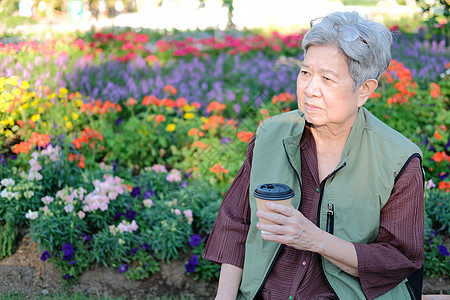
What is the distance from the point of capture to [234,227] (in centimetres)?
202

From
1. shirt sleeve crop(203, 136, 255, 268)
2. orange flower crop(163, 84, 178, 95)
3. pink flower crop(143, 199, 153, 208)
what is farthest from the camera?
orange flower crop(163, 84, 178, 95)

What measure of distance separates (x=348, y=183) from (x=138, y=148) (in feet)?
8.02

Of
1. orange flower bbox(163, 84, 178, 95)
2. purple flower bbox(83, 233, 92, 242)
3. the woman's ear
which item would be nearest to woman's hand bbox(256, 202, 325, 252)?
the woman's ear

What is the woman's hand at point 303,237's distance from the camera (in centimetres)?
164

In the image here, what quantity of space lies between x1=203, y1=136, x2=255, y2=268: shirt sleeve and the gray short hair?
53 centimetres

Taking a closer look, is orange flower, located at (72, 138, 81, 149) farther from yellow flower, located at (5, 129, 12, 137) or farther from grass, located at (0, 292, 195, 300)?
grass, located at (0, 292, 195, 300)

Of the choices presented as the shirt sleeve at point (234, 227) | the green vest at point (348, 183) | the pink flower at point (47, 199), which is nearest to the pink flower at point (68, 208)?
the pink flower at point (47, 199)

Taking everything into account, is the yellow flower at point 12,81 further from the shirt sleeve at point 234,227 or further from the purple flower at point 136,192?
the shirt sleeve at point 234,227

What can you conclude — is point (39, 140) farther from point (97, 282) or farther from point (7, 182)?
Result: point (97, 282)

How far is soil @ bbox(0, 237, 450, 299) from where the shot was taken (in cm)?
295

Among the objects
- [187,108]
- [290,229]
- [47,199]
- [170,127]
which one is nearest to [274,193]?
[290,229]

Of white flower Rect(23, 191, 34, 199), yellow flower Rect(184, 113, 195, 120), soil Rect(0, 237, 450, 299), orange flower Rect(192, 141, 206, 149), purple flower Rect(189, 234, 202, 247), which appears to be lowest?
soil Rect(0, 237, 450, 299)

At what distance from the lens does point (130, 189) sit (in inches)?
138

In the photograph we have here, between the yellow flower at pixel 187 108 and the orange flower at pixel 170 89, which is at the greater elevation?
the orange flower at pixel 170 89
